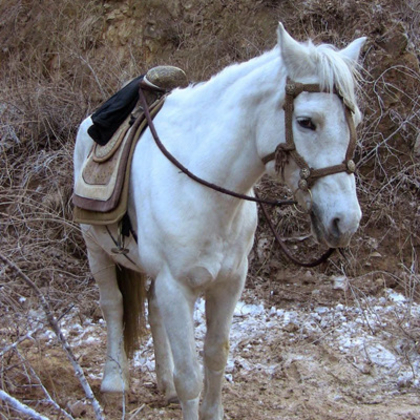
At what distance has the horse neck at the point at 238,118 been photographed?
2.70m

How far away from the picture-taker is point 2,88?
7121mm

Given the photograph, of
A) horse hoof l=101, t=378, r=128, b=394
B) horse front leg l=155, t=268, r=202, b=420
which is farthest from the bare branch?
horse hoof l=101, t=378, r=128, b=394

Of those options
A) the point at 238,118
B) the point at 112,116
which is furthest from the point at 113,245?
the point at 238,118

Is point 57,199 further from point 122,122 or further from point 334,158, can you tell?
point 334,158

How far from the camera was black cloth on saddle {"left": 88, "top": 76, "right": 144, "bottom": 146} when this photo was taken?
140 inches

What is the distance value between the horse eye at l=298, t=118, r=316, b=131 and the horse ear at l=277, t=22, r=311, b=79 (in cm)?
19

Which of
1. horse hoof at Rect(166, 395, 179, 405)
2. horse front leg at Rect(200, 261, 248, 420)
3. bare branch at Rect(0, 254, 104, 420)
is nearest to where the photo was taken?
bare branch at Rect(0, 254, 104, 420)

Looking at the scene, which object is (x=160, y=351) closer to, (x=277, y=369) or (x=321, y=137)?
(x=277, y=369)

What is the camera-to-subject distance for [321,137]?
8.04 feet

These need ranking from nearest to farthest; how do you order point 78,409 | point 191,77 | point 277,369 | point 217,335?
1. point 217,335
2. point 78,409
3. point 277,369
4. point 191,77

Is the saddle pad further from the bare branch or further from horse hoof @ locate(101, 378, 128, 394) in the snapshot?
horse hoof @ locate(101, 378, 128, 394)

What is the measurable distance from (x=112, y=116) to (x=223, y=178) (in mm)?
1035

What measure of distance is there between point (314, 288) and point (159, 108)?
258 cm

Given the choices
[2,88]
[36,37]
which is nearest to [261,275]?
[2,88]
